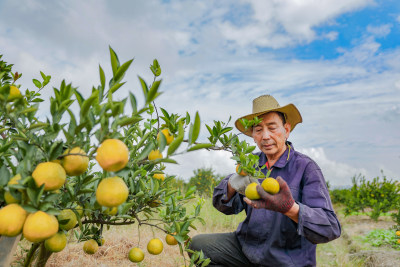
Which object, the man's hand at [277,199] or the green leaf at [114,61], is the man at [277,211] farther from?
the green leaf at [114,61]

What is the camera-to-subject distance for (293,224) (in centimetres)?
261

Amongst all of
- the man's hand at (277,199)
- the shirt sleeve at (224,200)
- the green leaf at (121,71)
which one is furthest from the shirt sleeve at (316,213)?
the green leaf at (121,71)

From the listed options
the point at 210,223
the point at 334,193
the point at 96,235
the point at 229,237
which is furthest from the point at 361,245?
the point at 334,193

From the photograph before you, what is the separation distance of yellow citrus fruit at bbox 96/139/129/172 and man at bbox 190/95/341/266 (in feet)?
3.99

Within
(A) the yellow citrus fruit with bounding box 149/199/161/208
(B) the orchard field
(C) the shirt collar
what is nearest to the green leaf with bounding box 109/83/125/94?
(B) the orchard field

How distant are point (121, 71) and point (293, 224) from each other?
1.98 metres

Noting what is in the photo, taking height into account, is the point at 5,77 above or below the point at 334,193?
above

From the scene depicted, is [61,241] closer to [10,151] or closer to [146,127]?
[10,151]

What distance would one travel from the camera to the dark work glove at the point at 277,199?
2012mm

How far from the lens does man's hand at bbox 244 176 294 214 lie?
A: 201 centimetres

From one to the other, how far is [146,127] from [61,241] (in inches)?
30.8

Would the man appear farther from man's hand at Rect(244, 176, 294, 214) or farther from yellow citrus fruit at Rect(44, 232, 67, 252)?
yellow citrus fruit at Rect(44, 232, 67, 252)

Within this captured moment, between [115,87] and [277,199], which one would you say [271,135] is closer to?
[277,199]

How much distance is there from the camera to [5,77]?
2232 mm
